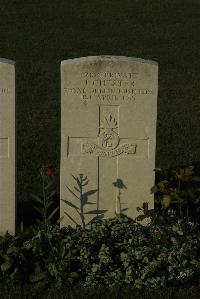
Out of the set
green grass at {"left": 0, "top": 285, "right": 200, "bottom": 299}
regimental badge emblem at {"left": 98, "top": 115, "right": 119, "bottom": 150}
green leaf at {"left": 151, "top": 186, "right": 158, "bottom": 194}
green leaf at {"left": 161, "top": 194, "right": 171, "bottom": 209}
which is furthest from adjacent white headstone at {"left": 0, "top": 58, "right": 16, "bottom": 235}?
green leaf at {"left": 161, "top": 194, "right": 171, "bottom": 209}

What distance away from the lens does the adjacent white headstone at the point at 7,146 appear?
240 inches

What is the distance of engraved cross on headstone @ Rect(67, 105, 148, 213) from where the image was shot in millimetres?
6348

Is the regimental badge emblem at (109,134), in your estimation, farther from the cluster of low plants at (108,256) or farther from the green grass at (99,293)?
the green grass at (99,293)

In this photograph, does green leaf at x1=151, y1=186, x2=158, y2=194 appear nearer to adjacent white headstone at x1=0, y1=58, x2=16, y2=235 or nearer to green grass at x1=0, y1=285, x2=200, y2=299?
green grass at x1=0, y1=285, x2=200, y2=299

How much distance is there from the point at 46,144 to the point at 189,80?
535 centimetres

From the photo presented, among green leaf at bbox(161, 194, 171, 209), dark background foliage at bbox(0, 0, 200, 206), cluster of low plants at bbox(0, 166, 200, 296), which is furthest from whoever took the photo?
dark background foliage at bbox(0, 0, 200, 206)

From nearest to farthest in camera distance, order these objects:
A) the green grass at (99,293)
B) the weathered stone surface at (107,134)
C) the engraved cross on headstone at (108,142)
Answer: the green grass at (99,293)
the weathered stone surface at (107,134)
the engraved cross on headstone at (108,142)

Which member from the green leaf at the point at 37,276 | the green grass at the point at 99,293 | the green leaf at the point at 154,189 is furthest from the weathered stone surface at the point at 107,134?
the green grass at the point at 99,293

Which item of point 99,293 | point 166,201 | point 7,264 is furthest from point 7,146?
point 99,293

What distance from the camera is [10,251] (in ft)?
19.1

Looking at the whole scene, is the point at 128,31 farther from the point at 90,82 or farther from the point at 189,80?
the point at 90,82

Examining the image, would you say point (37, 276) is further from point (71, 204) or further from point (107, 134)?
point (107, 134)

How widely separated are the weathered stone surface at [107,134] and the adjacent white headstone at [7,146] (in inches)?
20.9

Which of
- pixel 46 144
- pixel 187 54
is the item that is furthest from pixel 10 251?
pixel 187 54
